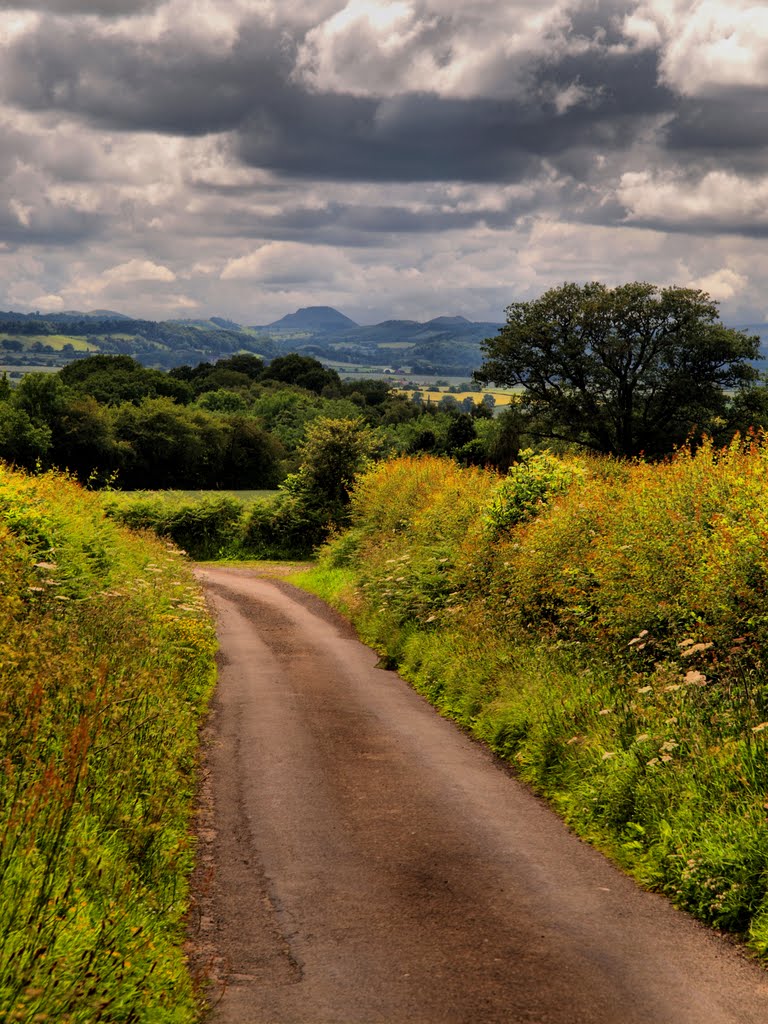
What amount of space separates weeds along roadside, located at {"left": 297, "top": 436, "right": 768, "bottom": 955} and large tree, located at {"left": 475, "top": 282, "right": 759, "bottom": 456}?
40406 mm

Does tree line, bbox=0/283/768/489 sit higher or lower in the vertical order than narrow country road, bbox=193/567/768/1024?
higher

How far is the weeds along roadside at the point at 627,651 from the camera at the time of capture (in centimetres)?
843

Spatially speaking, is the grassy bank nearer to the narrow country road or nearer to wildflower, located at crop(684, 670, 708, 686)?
the narrow country road

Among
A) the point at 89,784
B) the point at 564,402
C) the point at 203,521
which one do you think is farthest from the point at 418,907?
the point at 564,402

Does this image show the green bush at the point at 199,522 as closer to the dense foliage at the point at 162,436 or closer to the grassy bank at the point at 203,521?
the grassy bank at the point at 203,521

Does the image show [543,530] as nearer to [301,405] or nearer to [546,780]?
[546,780]

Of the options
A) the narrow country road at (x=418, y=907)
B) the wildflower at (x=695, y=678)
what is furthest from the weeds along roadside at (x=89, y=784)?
the wildflower at (x=695, y=678)

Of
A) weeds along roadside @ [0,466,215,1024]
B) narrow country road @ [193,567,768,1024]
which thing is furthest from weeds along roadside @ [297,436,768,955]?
weeds along roadside @ [0,466,215,1024]

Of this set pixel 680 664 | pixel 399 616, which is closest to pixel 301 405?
pixel 399 616

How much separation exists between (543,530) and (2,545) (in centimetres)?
970

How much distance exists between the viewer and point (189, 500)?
164 feet

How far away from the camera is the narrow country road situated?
20.4 feet

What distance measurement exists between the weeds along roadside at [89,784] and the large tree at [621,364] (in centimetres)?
4819

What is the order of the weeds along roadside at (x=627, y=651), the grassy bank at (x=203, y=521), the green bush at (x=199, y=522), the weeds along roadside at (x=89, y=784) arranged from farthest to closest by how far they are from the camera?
the green bush at (x=199, y=522), the grassy bank at (x=203, y=521), the weeds along roadside at (x=627, y=651), the weeds along roadside at (x=89, y=784)
